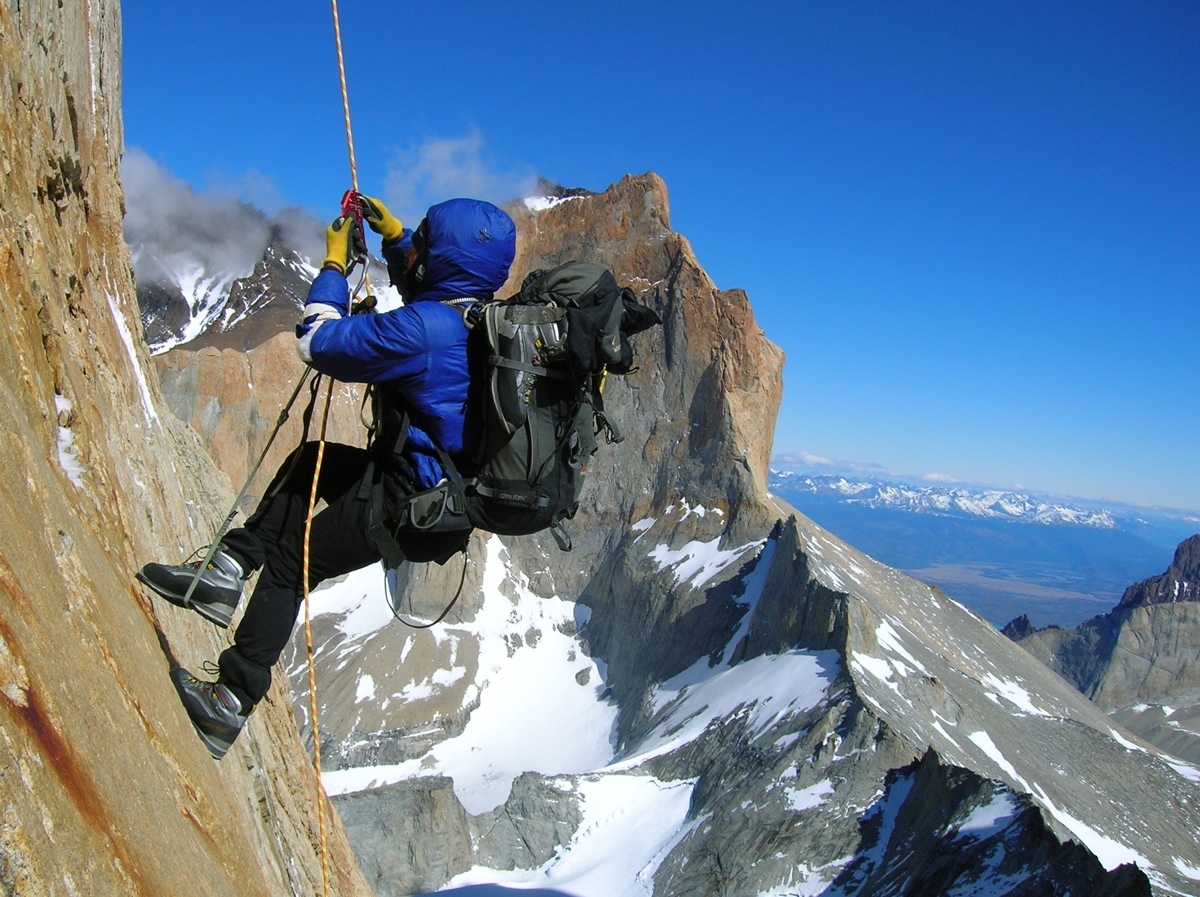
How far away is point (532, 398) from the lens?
552 cm

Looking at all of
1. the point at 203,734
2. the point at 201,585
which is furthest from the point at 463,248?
the point at 203,734

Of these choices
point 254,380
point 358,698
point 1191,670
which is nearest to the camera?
point 358,698

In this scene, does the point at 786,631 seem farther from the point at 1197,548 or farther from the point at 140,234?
the point at 1197,548

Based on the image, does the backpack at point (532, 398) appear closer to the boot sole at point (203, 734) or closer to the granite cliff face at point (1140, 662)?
the boot sole at point (203, 734)

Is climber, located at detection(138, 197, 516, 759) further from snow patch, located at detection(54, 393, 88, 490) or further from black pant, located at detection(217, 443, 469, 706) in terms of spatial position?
snow patch, located at detection(54, 393, 88, 490)

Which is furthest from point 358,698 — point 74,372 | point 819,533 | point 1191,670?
point 1191,670

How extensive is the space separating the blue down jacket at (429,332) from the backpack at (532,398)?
15 cm

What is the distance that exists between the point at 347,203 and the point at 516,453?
7.06 feet

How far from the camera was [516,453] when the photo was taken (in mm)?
5590

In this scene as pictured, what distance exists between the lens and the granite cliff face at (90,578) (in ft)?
10.3

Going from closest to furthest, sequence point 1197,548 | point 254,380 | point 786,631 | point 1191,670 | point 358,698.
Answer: point 786,631
point 358,698
point 254,380
point 1191,670
point 1197,548

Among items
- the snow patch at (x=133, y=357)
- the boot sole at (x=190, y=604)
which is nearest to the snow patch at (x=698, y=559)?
the snow patch at (x=133, y=357)

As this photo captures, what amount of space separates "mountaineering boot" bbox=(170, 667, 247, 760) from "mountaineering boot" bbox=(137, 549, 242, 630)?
19.8 inches

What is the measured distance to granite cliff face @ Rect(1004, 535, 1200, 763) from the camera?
11556cm
